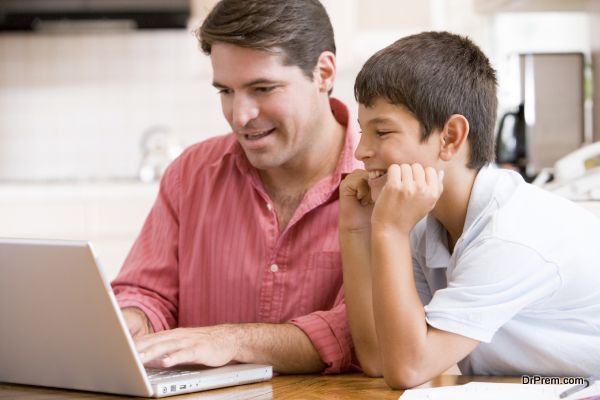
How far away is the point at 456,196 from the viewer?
1474mm

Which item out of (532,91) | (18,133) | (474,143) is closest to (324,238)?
(474,143)

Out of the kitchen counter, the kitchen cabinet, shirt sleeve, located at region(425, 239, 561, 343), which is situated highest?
the kitchen cabinet

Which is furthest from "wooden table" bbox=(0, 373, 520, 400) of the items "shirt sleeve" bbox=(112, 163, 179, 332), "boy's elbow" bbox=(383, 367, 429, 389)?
"shirt sleeve" bbox=(112, 163, 179, 332)

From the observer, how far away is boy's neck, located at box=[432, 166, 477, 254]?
1.47 m

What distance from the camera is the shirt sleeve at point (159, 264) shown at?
1852 mm

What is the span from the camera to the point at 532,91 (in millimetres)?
3543

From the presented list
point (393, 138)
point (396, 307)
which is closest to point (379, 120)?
point (393, 138)

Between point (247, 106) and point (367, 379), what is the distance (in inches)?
23.0

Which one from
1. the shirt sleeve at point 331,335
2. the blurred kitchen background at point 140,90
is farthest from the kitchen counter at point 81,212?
the shirt sleeve at point 331,335

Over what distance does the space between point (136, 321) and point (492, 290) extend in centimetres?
69

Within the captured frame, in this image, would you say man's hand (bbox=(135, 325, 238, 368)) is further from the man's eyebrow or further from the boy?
the man's eyebrow

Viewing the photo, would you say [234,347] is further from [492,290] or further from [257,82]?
[257,82]

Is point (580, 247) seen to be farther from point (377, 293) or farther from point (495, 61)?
point (495, 61)

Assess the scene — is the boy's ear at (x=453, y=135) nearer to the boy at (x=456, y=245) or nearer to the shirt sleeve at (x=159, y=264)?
the boy at (x=456, y=245)
